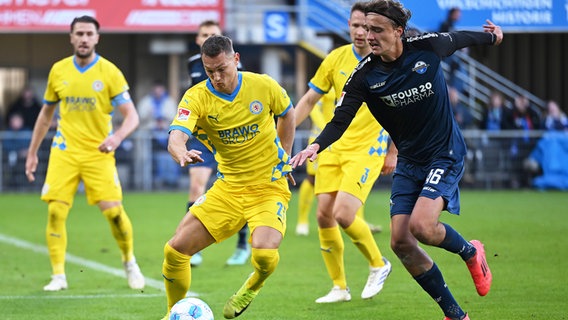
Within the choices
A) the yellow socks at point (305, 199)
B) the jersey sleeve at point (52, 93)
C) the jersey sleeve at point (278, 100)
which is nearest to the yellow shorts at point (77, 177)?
the jersey sleeve at point (52, 93)

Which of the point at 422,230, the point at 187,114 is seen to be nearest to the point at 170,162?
the point at 187,114

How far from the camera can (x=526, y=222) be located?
48.3 feet

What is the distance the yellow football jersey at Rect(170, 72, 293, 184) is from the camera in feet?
23.8

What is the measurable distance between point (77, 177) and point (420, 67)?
405cm

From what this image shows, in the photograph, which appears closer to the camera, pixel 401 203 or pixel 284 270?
pixel 401 203

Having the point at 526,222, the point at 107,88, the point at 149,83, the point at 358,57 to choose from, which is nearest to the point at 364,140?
the point at 358,57

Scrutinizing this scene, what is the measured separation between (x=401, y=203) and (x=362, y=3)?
7.26 ft

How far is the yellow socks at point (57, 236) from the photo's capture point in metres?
9.54

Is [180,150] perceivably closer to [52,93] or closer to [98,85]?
[98,85]

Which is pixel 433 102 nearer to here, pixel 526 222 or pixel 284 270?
pixel 284 270

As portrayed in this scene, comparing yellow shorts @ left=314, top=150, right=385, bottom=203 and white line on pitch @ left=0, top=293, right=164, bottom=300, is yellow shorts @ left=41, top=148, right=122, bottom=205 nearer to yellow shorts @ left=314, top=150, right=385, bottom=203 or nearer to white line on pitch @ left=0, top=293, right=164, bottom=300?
white line on pitch @ left=0, top=293, right=164, bottom=300

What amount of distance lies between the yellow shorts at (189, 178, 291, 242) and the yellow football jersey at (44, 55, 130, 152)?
2696mm

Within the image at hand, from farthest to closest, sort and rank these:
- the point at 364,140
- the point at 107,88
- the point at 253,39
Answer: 1. the point at 253,39
2. the point at 107,88
3. the point at 364,140

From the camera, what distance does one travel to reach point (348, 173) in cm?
888
